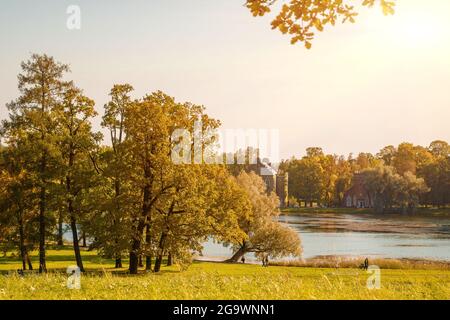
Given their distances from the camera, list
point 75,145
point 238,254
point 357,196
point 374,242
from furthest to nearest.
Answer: point 357,196 < point 374,242 < point 238,254 < point 75,145

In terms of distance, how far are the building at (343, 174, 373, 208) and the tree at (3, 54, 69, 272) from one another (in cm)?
10871

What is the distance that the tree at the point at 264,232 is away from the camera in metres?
46.8

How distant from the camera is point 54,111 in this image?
106 ft

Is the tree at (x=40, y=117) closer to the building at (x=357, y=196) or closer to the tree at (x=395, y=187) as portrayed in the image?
the tree at (x=395, y=187)

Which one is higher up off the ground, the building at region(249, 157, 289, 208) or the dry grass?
the building at region(249, 157, 289, 208)

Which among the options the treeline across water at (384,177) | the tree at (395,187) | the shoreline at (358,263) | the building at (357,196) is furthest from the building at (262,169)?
the shoreline at (358,263)

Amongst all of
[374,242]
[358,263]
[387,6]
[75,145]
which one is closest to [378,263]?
[358,263]

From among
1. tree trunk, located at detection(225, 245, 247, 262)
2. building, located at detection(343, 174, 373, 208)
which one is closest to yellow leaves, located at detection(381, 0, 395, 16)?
tree trunk, located at detection(225, 245, 247, 262)

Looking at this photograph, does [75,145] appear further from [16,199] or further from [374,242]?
[374,242]

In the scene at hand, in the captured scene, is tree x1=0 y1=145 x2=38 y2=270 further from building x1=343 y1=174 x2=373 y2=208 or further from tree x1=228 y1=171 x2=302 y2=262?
building x1=343 y1=174 x2=373 y2=208

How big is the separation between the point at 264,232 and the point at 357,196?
94697 millimetres

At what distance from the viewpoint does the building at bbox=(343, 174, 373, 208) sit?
135 meters

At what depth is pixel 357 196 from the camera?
13750 cm
